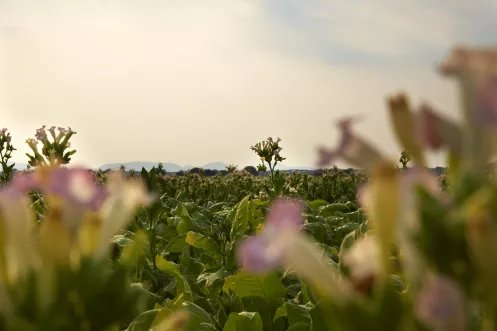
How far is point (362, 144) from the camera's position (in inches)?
34.3

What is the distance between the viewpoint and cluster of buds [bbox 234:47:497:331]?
2.31 feet

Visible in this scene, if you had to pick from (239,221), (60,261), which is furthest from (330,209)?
(60,261)

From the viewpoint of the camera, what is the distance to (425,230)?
757 mm

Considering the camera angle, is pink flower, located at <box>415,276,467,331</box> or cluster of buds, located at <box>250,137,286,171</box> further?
cluster of buds, located at <box>250,137,286,171</box>

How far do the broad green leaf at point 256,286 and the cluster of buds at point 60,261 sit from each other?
86.4 inches

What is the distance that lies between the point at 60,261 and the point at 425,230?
513 mm

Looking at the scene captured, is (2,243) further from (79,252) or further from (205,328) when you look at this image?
(205,328)

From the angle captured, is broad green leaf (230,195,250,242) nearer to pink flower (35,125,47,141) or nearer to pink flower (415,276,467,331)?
pink flower (35,125,47,141)

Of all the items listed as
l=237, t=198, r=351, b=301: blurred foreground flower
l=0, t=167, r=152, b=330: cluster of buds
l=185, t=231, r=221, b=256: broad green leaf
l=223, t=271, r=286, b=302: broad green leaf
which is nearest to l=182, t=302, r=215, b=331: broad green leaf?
l=223, t=271, r=286, b=302: broad green leaf

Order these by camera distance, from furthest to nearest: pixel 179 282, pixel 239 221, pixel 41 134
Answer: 1. pixel 239 221
2. pixel 41 134
3. pixel 179 282

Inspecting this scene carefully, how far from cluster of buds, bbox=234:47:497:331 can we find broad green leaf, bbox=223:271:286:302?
234cm

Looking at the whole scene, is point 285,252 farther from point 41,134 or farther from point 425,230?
point 41,134

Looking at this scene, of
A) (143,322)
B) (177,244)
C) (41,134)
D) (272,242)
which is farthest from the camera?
(177,244)

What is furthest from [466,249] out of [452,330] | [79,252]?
[79,252]
